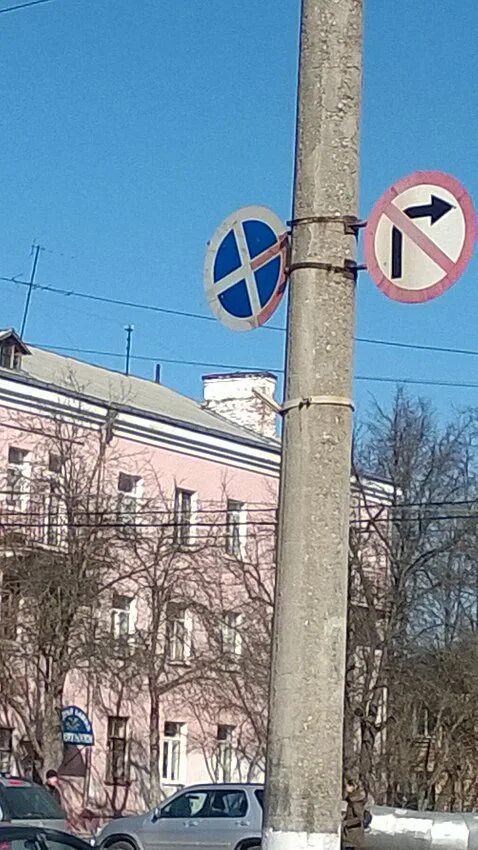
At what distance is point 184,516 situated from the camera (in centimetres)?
4416

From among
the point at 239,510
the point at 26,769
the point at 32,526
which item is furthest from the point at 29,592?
the point at 239,510

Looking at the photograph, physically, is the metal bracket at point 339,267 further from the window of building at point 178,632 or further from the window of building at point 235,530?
the window of building at point 235,530

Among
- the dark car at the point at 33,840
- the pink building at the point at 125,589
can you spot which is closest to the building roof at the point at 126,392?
the pink building at the point at 125,589

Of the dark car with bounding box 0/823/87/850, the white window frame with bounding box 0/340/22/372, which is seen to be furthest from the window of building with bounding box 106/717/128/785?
the dark car with bounding box 0/823/87/850

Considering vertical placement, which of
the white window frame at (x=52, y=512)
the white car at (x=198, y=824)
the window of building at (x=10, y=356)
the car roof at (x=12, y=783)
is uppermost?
the window of building at (x=10, y=356)

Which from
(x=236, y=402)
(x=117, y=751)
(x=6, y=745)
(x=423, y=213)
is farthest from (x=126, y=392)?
(x=423, y=213)

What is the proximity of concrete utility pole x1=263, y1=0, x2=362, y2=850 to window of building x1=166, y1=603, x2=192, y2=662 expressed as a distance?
36671mm

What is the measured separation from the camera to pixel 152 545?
41.5 meters

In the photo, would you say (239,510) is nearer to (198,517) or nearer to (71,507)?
(198,517)

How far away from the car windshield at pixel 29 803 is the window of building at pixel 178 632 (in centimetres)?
1851

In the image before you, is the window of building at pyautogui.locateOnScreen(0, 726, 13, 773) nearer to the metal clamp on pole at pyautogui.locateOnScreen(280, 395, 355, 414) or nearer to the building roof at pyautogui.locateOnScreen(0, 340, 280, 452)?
the building roof at pyautogui.locateOnScreen(0, 340, 280, 452)

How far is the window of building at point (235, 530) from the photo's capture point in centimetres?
4488

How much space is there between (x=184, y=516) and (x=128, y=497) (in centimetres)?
226

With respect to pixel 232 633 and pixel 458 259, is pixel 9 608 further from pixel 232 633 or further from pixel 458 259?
pixel 458 259
